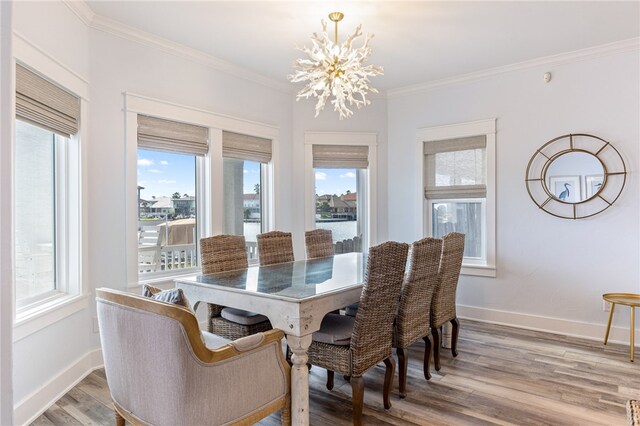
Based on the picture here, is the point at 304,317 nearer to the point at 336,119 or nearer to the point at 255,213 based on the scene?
the point at 255,213

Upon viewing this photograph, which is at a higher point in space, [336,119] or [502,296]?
[336,119]

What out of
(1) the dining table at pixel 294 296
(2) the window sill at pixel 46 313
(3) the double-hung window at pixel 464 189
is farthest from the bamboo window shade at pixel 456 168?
(2) the window sill at pixel 46 313

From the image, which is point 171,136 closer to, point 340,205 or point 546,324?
point 340,205

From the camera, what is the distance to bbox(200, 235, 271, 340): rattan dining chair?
110 inches

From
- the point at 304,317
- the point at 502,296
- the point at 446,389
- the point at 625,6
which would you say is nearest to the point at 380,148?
the point at 502,296

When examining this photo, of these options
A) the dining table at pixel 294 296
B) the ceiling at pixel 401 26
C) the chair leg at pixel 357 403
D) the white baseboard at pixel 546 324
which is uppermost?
the ceiling at pixel 401 26

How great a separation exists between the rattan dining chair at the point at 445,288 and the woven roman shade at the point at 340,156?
2.18 metres

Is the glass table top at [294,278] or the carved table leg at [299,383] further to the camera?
the glass table top at [294,278]

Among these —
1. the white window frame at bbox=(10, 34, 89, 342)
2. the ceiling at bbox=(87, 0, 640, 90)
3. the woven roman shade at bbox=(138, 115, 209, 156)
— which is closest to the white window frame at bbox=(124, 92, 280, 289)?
the woven roman shade at bbox=(138, 115, 209, 156)

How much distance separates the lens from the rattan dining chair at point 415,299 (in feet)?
8.52

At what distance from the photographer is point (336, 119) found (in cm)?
502

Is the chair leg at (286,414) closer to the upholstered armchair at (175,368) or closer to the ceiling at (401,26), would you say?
the upholstered armchair at (175,368)

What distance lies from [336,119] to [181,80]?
201 cm

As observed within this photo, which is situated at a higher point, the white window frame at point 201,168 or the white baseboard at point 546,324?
the white window frame at point 201,168
